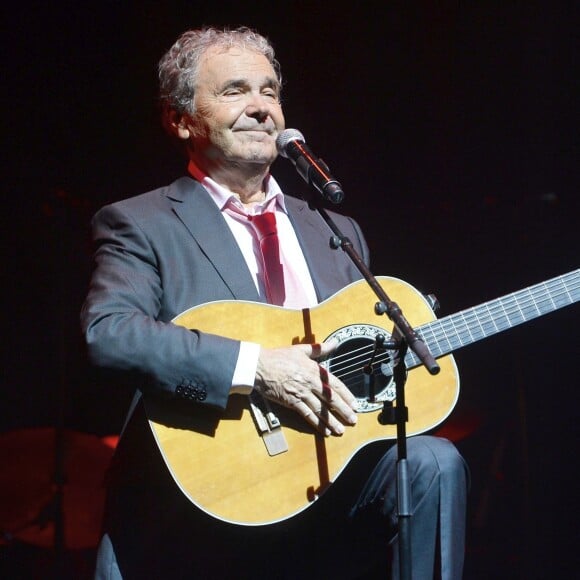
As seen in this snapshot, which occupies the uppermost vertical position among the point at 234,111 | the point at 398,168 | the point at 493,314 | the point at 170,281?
the point at 398,168

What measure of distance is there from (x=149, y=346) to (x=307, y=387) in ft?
1.61

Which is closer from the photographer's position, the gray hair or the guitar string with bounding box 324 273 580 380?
the guitar string with bounding box 324 273 580 380

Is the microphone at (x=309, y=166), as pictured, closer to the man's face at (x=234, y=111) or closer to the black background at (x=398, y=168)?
the man's face at (x=234, y=111)

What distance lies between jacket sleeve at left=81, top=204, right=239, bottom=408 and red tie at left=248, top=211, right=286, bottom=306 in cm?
46

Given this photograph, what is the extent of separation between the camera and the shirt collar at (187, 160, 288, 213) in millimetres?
3074

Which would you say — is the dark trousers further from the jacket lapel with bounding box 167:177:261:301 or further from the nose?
the nose

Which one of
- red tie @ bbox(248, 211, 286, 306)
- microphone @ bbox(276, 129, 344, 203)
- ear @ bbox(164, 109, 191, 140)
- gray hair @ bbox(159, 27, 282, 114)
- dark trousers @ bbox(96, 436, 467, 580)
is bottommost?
dark trousers @ bbox(96, 436, 467, 580)

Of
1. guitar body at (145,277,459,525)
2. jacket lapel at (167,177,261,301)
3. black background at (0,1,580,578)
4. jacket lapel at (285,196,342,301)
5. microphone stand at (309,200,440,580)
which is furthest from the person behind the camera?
black background at (0,1,580,578)

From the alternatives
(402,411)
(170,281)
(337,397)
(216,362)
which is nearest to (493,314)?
(337,397)

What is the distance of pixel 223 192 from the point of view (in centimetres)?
308

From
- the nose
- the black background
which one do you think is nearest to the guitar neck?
the nose

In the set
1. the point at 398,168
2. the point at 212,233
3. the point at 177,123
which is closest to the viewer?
the point at 212,233

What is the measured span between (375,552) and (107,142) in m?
2.82

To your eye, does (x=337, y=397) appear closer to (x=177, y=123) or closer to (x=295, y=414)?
(x=295, y=414)
